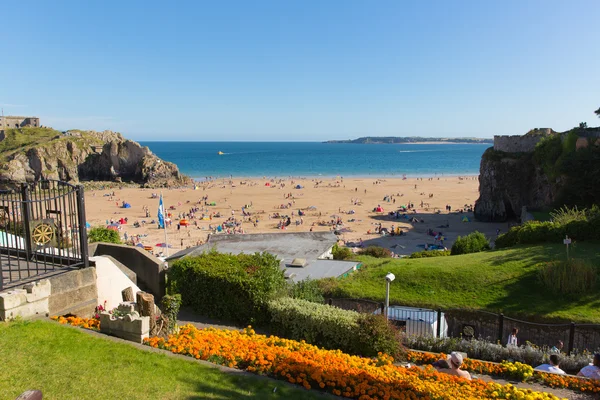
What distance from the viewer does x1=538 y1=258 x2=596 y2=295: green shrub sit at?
1328cm

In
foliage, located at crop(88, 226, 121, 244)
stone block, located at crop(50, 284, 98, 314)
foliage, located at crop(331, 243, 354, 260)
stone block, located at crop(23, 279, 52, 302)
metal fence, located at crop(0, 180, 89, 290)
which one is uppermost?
metal fence, located at crop(0, 180, 89, 290)

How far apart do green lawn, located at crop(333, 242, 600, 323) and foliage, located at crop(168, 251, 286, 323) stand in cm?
374

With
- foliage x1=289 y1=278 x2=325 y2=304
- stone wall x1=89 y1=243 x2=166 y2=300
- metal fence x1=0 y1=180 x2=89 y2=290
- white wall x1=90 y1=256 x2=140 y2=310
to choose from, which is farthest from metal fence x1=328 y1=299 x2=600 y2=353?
metal fence x1=0 y1=180 x2=89 y2=290

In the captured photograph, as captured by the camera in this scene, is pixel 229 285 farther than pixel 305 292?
No

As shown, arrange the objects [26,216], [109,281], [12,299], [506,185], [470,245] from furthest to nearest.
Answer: [506,185] < [470,245] < [109,281] < [26,216] < [12,299]

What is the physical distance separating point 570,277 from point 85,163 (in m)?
94.0

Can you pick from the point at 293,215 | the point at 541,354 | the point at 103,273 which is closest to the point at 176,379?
the point at 103,273

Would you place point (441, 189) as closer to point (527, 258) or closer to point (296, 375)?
point (527, 258)

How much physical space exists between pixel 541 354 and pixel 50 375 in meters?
9.02

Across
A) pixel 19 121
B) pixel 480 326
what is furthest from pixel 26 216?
pixel 19 121

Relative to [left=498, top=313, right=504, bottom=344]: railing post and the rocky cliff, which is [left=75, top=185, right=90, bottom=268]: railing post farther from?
the rocky cliff

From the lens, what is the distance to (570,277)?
13391mm

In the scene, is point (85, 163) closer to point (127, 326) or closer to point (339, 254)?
point (339, 254)

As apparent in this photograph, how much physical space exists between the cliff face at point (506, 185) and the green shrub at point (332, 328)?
35.1 metres
